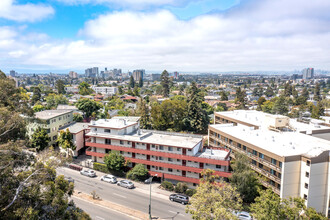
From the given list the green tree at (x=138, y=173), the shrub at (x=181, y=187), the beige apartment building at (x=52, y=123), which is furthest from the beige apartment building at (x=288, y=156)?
the beige apartment building at (x=52, y=123)

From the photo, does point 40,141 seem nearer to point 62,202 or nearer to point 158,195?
point 158,195

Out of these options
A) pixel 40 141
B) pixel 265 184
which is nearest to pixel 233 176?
pixel 265 184

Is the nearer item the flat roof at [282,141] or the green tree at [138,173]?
the flat roof at [282,141]

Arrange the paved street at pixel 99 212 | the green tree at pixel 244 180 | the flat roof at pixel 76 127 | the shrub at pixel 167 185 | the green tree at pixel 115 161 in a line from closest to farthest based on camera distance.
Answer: the paved street at pixel 99 212 < the green tree at pixel 244 180 < the shrub at pixel 167 185 < the green tree at pixel 115 161 < the flat roof at pixel 76 127

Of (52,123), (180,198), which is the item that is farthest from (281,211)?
(52,123)

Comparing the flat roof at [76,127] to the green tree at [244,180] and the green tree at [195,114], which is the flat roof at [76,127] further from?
the green tree at [244,180]

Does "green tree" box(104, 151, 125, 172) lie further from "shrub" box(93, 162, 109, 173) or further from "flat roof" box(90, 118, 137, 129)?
"flat roof" box(90, 118, 137, 129)
